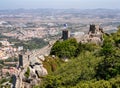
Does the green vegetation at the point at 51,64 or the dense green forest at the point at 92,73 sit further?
the green vegetation at the point at 51,64

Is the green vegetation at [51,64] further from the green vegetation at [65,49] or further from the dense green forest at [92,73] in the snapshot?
the dense green forest at [92,73]

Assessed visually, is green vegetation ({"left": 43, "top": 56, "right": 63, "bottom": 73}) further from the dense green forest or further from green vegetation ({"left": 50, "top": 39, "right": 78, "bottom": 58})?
the dense green forest

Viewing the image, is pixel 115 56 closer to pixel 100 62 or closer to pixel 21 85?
pixel 100 62

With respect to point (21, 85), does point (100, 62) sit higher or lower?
higher

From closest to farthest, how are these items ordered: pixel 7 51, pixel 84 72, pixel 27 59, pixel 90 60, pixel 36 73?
pixel 84 72 → pixel 90 60 → pixel 36 73 → pixel 27 59 → pixel 7 51

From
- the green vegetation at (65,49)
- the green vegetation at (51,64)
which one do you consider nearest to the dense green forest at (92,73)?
the green vegetation at (51,64)

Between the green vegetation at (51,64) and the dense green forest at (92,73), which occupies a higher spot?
the dense green forest at (92,73)

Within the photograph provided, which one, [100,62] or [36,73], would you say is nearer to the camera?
[100,62]

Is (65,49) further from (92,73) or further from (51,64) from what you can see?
(92,73)

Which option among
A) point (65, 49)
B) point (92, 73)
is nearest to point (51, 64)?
point (65, 49)

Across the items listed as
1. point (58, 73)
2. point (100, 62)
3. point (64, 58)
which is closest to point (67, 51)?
point (64, 58)

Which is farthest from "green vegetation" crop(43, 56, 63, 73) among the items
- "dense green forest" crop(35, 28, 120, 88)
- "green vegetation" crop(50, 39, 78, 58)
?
"dense green forest" crop(35, 28, 120, 88)
